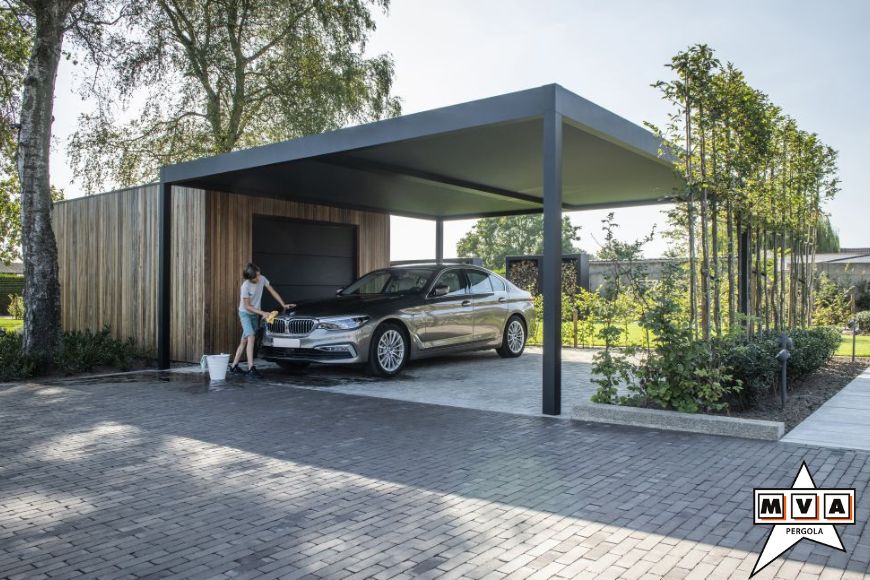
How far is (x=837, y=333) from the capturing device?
38.4ft

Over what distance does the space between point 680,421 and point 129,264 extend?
1054 cm

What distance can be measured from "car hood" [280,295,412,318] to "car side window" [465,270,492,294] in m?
1.59

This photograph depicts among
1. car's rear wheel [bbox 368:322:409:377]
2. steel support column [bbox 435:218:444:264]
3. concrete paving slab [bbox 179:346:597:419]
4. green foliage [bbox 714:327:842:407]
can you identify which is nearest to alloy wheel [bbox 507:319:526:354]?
concrete paving slab [bbox 179:346:597:419]

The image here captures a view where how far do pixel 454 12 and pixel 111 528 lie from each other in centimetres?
1099

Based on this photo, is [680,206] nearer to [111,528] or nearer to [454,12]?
[111,528]

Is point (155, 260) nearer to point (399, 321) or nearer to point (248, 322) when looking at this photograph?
point (248, 322)

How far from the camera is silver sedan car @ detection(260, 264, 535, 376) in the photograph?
9422mm

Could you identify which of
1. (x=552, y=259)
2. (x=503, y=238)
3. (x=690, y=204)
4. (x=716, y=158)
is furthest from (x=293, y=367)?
(x=503, y=238)

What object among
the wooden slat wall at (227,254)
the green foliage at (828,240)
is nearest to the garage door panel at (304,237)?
the wooden slat wall at (227,254)

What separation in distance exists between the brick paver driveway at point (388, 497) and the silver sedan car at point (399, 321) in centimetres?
244

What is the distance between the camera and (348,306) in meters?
9.80

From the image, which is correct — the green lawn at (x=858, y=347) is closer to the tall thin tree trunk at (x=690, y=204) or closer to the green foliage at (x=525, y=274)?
the green foliage at (x=525, y=274)

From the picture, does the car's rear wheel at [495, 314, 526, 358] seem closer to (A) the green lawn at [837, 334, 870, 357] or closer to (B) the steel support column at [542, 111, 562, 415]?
(B) the steel support column at [542, 111, 562, 415]

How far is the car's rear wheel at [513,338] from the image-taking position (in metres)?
12.3
